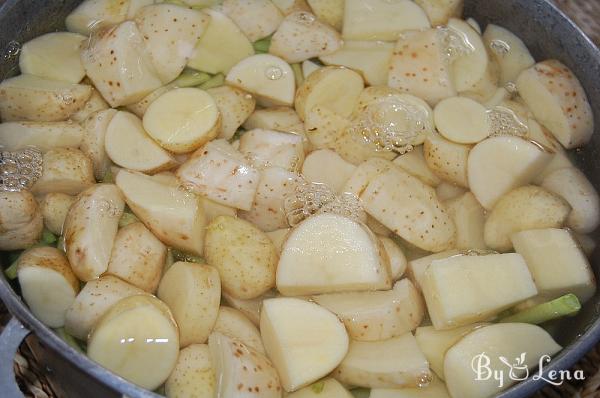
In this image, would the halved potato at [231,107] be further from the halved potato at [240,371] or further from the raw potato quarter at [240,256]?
the halved potato at [240,371]

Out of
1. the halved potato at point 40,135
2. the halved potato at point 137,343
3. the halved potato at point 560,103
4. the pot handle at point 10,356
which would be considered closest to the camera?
the pot handle at point 10,356

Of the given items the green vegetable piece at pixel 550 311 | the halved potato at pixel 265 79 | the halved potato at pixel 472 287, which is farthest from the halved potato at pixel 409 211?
the halved potato at pixel 265 79

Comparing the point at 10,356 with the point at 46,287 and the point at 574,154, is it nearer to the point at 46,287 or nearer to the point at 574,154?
the point at 46,287

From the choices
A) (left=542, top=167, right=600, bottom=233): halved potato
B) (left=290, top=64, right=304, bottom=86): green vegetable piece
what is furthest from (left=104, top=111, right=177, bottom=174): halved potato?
(left=542, top=167, right=600, bottom=233): halved potato

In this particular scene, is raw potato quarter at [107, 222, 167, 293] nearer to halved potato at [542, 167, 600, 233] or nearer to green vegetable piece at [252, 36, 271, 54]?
green vegetable piece at [252, 36, 271, 54]

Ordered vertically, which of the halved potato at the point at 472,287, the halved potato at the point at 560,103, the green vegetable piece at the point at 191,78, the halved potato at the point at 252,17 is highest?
the halved potato at the point at 560,103

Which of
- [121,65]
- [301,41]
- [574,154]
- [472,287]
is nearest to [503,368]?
[472,287]

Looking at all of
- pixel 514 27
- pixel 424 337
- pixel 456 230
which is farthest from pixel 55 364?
pixel 514 27
